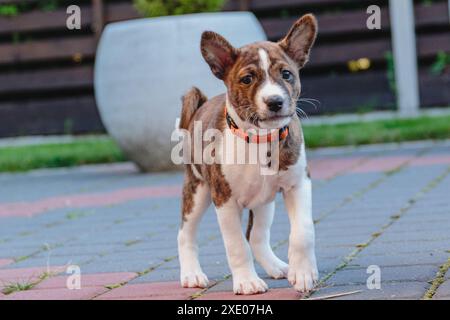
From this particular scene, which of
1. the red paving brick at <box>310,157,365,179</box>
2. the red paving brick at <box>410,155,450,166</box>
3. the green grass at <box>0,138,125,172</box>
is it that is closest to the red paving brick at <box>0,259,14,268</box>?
the red paving brick at <box>310,157,365,179</box>

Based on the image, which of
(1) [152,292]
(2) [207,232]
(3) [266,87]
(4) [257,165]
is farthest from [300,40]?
(2) [207,232]

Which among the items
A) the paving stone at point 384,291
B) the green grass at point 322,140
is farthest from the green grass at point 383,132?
the paving stone at point 384,291

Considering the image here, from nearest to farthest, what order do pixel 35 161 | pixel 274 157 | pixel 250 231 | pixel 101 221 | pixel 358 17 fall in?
pixel 274 157 < pixel 250 231 < pixel 101 221 < pixel 35 161 < pixel 358 17

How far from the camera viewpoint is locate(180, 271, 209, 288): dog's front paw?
432cm

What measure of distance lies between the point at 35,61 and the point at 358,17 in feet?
12.3

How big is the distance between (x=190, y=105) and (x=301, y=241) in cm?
100

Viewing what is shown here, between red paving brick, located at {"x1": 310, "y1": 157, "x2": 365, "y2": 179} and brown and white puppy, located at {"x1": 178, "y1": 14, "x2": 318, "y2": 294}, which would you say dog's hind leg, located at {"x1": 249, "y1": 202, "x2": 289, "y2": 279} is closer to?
brown and white puppy, located at {"x1": 178, "y1": 14, "x2": 318, "y2": 294}

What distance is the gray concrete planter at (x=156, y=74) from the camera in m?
8.71

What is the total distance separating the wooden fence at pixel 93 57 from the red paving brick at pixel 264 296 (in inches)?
286

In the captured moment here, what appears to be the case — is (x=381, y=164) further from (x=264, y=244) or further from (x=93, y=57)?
(x=93, y=57)

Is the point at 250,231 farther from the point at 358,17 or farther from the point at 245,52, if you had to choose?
the point at 358,17

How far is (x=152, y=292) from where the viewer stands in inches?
167

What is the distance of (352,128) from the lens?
10.5 metres
